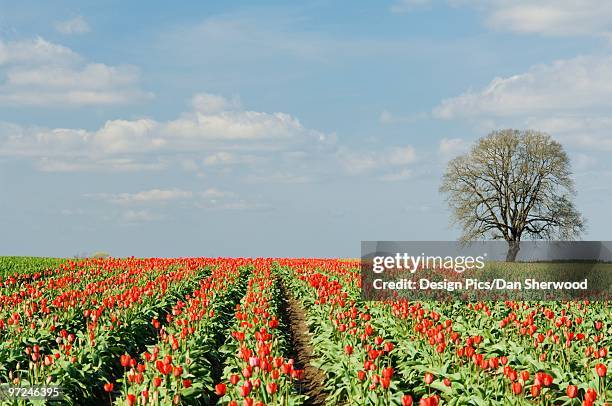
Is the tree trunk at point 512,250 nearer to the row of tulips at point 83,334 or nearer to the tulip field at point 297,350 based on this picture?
the tulip field at point 297,350

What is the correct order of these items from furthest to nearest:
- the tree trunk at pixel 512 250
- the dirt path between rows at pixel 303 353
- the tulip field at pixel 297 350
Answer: the tree trunk at pixel 512 250, the dirt path between rows at pixel 303 353, the tulip field at pixel 297 350

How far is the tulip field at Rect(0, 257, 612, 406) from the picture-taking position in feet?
29.7

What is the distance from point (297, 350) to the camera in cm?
1554

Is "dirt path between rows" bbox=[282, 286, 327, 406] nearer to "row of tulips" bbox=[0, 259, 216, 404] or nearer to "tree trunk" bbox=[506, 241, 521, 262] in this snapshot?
"row of tulips" bbox=[0, 259, 216, 404]

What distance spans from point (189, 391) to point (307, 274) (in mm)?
15092

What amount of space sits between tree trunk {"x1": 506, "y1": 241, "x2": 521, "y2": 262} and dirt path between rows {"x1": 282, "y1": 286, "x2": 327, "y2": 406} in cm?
3191

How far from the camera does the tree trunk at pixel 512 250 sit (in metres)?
51.6

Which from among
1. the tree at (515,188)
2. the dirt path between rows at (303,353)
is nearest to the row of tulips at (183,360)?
the dirt path between rows at (303,353)

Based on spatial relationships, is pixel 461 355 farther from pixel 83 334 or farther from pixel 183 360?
pixel 83 334

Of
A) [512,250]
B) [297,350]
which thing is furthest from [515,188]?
[297,350]

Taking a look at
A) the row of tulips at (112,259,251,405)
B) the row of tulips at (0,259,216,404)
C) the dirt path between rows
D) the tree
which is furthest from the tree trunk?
the row of tulips at (112,259,251,405)

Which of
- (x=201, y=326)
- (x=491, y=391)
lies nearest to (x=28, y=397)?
(x=201, y=326)

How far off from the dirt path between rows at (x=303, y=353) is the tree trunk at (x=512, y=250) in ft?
105

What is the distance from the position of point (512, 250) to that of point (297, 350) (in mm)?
39260
